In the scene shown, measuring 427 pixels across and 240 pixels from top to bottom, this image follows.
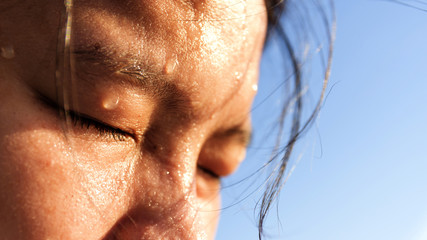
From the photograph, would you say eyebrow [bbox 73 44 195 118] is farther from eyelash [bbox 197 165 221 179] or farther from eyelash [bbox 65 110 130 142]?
eyelash [bbox 197 165 221 179]

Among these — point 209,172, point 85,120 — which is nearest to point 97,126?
point 85,120

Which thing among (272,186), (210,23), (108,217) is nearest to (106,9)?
(210,23)

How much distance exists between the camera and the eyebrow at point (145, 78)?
709 millimetres

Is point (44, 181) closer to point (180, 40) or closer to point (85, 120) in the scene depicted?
point (85, 120)

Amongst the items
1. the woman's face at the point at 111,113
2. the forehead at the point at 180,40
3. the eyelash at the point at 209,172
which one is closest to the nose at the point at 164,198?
the woman's face at the point at 111,113

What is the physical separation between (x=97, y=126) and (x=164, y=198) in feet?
0.60

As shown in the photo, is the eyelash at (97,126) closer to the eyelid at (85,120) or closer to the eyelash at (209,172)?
the eyelid at (85,120)

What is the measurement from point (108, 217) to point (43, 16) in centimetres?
35

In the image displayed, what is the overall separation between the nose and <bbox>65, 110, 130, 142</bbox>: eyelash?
0.06 metres

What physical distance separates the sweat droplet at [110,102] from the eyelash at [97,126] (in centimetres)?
4

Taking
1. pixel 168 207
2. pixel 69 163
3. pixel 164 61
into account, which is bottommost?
pixel 168 207

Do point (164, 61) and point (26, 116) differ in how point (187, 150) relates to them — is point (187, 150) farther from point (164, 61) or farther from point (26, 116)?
point (26, 116)

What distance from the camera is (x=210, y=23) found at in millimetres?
862

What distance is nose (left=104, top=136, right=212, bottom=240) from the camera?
77 cm
